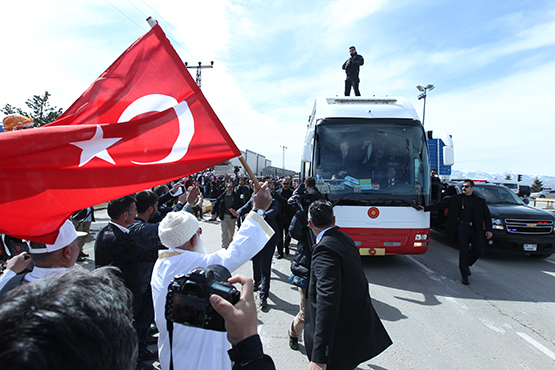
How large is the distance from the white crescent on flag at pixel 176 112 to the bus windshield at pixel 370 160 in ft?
13.5

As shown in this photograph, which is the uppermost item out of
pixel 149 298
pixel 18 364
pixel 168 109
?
pixel 168 109

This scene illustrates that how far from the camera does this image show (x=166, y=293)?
6.31 ft

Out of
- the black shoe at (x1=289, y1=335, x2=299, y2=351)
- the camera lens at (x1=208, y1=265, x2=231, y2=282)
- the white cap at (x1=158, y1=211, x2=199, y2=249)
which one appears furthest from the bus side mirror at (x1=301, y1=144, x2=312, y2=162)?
the camera lens at (x1=208, y1=265, x2=231, y2=282)

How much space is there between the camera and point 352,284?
7.59ft

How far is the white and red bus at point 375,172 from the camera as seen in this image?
6.09m

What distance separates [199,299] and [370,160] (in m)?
5.87

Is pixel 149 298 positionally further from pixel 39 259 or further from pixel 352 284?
pixel 352 284

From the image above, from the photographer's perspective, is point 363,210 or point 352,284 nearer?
point 352,284

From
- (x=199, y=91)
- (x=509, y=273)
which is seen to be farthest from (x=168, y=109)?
(x=509, y=273)

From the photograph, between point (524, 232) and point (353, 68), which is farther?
point (353, 68)

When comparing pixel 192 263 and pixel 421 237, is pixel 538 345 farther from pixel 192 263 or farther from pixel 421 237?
pixel 192 263

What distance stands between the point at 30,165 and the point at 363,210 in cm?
535

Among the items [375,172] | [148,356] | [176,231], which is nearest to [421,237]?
[375,172]

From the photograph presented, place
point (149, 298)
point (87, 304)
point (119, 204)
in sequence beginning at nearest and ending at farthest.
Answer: point (87, 304) < point (119, 204) < point (149, 298)
